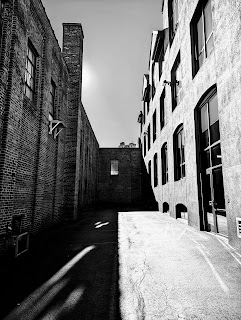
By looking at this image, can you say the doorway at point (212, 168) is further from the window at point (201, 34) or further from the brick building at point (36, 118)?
the brick building at point (36, 118)

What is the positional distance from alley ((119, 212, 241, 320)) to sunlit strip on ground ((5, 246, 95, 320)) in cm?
103

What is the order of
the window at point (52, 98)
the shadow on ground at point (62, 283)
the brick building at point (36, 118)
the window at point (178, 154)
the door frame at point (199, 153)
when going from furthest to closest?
the window at point (178, 154), the window at point (52, 98), the door frame at point (199, 153), the brick building at point (36, 118), the shadow on ground at point (62, 283)

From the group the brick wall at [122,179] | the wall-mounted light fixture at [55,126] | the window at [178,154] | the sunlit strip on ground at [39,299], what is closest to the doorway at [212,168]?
the window at [178,154]

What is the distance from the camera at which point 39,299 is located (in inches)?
109

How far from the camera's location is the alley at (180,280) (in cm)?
247

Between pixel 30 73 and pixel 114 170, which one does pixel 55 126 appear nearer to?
pixel 30 73

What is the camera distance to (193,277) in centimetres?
337

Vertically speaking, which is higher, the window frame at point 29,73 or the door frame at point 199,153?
the window frame at point 29,73

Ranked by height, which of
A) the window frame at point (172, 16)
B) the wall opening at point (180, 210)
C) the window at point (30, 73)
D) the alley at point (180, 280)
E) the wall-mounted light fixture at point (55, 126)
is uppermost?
the window frame at point (172, 16)

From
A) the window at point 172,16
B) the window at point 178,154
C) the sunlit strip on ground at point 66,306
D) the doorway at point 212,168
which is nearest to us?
the sunlit strip on ground at point 66,306

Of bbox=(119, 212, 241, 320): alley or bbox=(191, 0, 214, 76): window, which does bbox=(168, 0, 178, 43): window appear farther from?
bbox=(119, 212, 241, 320): alley

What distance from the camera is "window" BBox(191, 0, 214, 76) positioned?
271 inches

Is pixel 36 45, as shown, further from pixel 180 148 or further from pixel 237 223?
pixel 237 223

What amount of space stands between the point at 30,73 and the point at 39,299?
7027 mm
